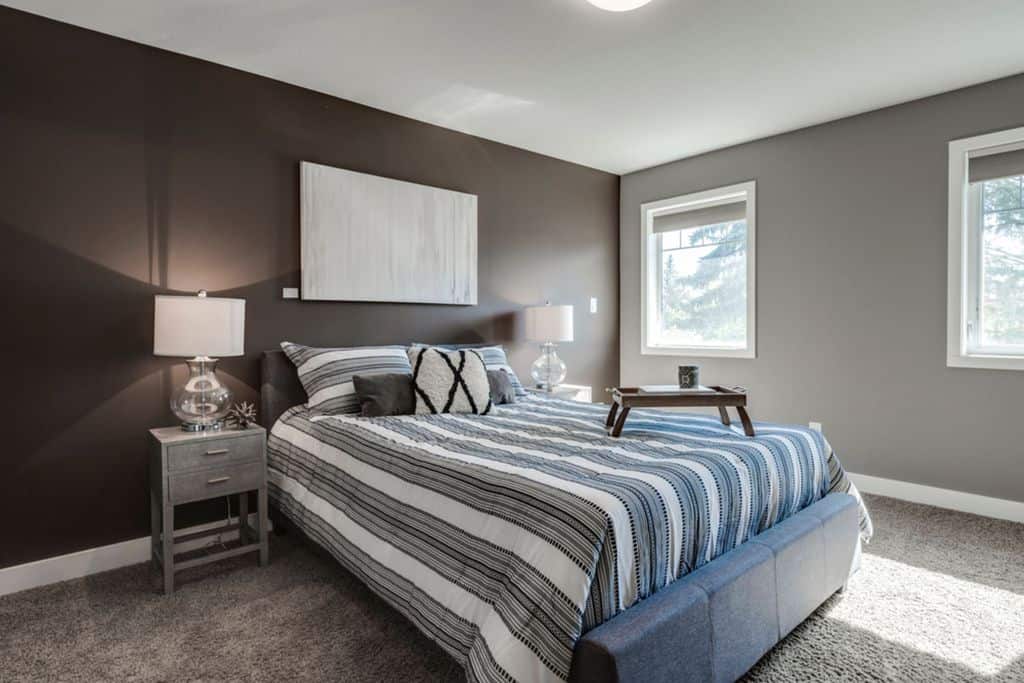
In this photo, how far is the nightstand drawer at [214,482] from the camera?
2.38 metres

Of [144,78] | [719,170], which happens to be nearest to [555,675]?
[144,78]

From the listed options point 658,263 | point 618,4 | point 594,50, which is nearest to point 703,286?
point 658,263

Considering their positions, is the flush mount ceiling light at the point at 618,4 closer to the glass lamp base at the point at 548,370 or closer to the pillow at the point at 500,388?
the pillow at the point at 500,388

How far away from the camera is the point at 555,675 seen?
1.30 meters

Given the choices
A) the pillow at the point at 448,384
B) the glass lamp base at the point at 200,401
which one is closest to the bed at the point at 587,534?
the pillow at the point at 448,384

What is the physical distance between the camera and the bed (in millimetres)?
1368

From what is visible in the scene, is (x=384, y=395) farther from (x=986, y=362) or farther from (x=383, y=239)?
(x=986, y=362)

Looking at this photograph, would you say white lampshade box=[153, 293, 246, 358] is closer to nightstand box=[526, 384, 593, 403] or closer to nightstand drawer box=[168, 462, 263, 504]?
nightstand drawer box=[168, 462, 263, 504]

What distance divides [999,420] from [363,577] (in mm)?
3562

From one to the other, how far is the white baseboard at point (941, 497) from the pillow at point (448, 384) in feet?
8.76

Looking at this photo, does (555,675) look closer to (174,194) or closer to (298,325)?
(298,325)

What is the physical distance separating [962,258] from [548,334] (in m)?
2.57

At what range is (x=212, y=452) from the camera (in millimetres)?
2465

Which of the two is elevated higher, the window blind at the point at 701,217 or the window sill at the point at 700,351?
the window blind at the point at 701,217
